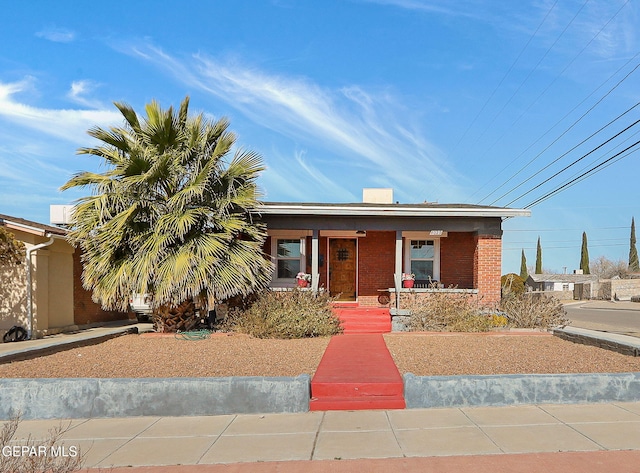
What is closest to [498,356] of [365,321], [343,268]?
[365,321]

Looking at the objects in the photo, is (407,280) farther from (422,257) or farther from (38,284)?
(38,284)

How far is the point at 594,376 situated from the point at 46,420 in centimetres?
746

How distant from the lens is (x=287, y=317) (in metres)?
10.8

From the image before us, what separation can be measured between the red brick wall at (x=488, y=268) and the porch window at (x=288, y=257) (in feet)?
18.7

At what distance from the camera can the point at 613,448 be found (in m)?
4.78

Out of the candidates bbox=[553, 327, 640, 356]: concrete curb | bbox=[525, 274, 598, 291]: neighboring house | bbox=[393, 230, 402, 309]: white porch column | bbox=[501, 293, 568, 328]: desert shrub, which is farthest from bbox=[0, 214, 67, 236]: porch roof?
bbox=[525, 274, 598, 291]: neighboring house

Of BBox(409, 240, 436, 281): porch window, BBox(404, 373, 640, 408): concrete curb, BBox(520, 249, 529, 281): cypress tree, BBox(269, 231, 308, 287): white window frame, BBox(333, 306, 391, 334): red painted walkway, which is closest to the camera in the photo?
BBox(404, 373, 640, 408): concrete curb

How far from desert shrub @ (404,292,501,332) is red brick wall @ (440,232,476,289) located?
9.02 feet

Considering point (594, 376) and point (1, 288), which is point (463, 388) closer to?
point (594, 376)

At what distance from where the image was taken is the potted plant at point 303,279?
13.7 metres

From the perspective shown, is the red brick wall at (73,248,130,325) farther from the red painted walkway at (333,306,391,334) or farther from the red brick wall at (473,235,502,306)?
the red brick wall at (473,235,502,306)

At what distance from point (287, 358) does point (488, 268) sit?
25.1ft

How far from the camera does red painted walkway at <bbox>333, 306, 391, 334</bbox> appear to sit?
39.4 ft

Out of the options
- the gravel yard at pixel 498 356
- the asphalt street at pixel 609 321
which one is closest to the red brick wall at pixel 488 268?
the gravel yard at pixel 498 356
